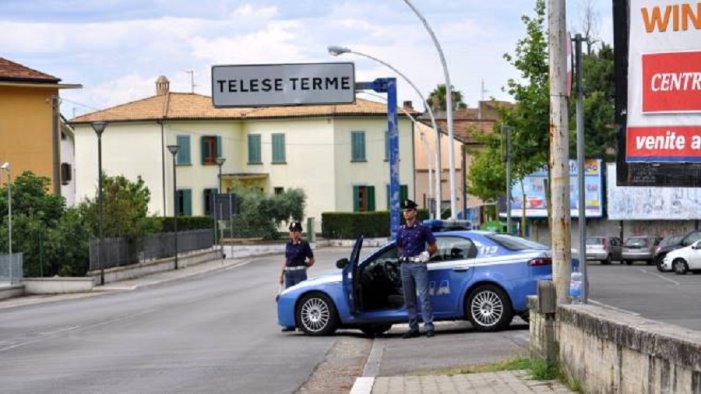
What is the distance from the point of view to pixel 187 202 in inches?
3563

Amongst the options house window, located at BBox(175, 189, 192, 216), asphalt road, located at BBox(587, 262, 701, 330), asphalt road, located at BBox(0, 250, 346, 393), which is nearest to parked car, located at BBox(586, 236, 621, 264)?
asphalt road, located at BBox(587, 262, 701, 330)

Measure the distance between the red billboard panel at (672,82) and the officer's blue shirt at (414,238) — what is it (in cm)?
1013

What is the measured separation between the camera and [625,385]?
8.96 meters

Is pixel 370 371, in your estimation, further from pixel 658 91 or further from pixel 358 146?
pixel 358 146

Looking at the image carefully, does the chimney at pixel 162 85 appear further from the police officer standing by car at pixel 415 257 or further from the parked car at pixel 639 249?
the police officer standing by car at pixel 415 257

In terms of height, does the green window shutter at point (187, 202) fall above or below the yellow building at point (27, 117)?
below

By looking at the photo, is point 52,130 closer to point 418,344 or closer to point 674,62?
point 418,344

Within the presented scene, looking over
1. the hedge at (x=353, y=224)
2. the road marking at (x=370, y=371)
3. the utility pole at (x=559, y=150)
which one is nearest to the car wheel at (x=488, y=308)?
the road marking at (x=370, y=371)

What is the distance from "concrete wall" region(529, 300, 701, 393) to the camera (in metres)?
7.39

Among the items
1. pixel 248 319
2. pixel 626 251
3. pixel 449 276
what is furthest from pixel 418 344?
pixel 626 251

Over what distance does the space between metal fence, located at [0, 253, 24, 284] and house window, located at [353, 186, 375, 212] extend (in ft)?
157

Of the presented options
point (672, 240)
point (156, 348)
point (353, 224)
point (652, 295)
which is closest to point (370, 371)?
point (156, 348)

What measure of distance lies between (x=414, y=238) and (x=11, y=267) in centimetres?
2712

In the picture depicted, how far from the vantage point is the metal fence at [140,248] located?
48.9 m
